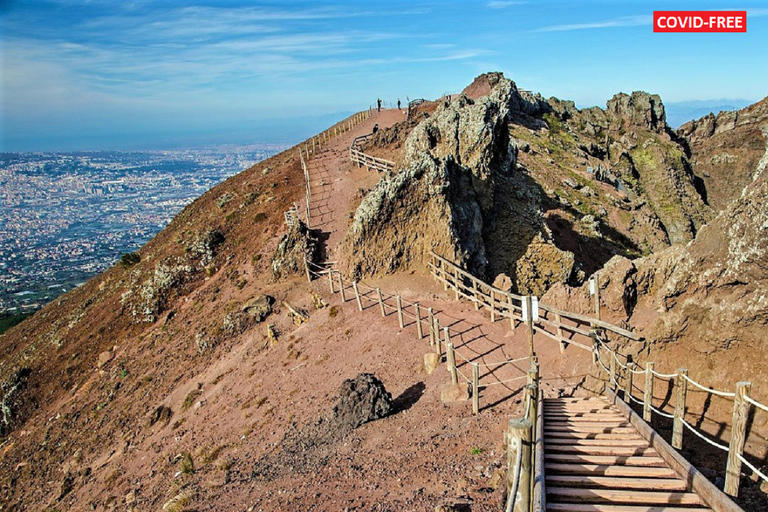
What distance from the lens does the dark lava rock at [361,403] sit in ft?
44.6

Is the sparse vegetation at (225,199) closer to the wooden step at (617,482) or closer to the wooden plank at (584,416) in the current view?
the wooden plank at (584,416)

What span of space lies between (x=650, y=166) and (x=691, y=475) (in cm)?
5903

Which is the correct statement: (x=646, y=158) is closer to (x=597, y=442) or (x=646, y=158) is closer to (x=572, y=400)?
(x=572, y=400)

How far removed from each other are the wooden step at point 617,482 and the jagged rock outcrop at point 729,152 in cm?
6266

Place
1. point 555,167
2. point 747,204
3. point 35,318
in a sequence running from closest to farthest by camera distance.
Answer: point 747,204, point 35,318, point 555,167

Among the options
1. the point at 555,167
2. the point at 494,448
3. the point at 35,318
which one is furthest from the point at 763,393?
the point at 35,318

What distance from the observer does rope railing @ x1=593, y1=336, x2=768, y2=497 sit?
6.02m

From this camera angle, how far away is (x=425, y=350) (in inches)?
667

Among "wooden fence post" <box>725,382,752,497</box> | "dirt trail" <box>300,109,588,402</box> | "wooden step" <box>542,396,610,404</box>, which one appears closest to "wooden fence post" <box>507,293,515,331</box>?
"dirt trail" <box>300,109,588,402</box>

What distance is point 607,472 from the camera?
22.0ft

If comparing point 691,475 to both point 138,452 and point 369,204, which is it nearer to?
point 369,204

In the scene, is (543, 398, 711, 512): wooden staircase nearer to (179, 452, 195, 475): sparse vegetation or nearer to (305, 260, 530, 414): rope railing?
(305, 260, 530, 414): rope railing

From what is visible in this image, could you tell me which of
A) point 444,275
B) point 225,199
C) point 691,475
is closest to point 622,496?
point 691,475

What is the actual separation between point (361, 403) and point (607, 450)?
7558 mm
